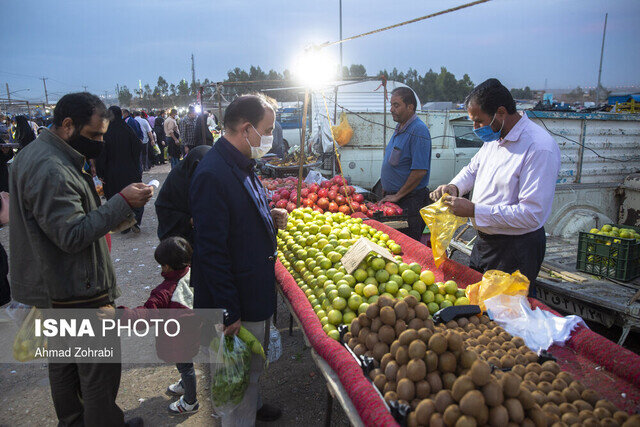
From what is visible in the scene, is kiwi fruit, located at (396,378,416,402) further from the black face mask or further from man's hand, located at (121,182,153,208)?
the black face mask

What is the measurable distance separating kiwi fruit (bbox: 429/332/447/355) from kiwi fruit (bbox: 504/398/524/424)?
0.32 meters

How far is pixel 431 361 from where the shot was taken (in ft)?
5.84

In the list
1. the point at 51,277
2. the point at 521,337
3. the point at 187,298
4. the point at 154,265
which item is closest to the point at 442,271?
the point at 521,337

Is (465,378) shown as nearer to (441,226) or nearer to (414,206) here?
(441,226)

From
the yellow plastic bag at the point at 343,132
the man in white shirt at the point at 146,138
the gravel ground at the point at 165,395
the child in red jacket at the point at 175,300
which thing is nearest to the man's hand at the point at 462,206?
the gravel ground at the point at 165,395

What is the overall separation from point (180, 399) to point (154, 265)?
3.69 meters

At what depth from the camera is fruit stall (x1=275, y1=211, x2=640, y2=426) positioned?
1.60 m

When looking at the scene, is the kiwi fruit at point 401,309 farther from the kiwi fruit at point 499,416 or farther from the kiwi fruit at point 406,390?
the kiwi fruit at point 499,416

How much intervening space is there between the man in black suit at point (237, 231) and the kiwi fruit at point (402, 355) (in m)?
0.98

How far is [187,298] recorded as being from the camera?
10.3 feet

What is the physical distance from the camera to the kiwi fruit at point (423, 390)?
5.72 feet

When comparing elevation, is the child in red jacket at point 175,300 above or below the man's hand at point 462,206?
below

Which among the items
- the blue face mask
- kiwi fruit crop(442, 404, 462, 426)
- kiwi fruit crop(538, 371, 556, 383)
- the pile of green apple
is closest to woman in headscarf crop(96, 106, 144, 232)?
the pile of green apple

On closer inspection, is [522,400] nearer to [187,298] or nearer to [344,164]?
[187,298]
